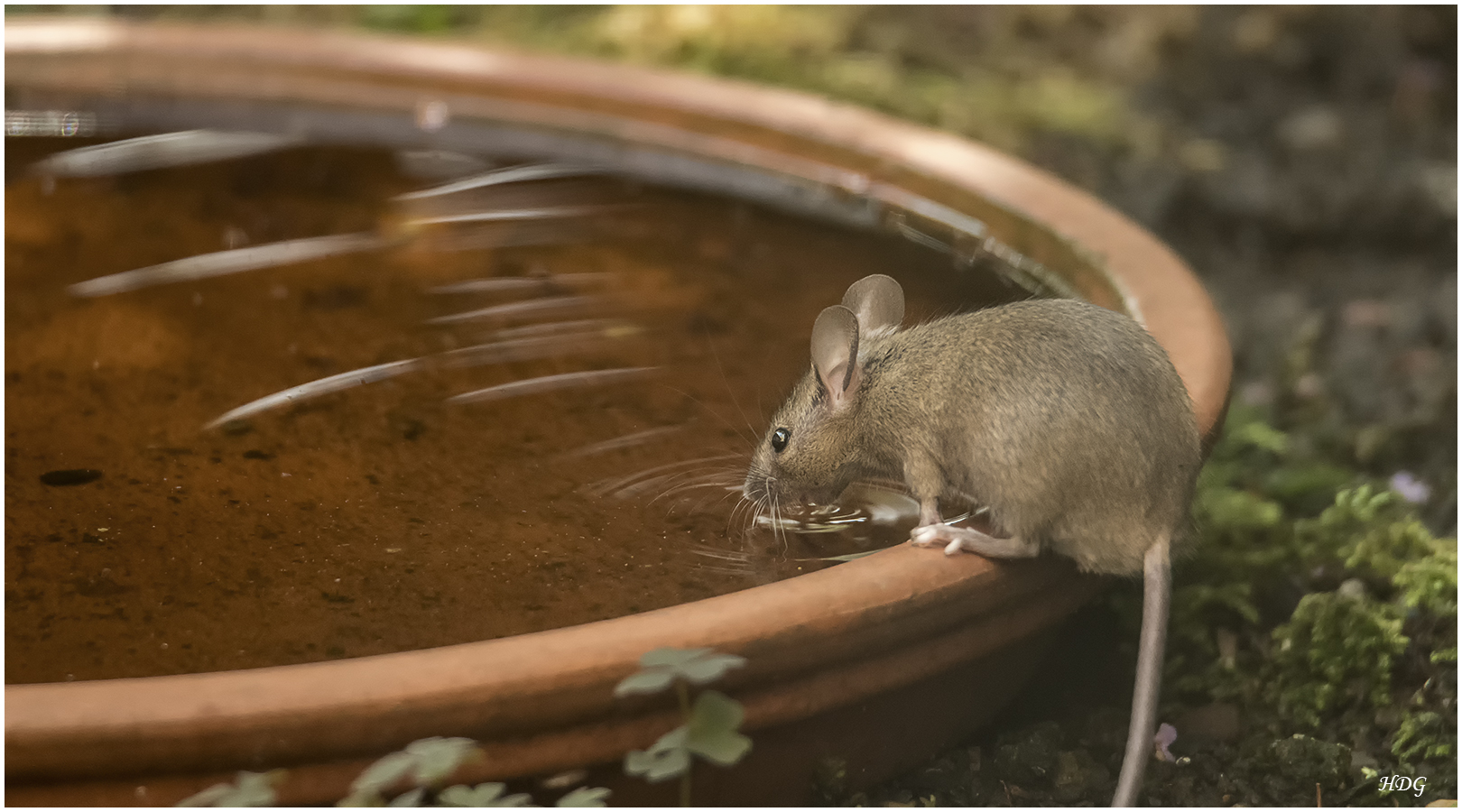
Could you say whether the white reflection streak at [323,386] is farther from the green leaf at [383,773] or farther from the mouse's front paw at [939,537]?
the mouse's front paw at [939,537]

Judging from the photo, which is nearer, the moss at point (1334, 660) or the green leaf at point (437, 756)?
the green leaf at point (437, 756)

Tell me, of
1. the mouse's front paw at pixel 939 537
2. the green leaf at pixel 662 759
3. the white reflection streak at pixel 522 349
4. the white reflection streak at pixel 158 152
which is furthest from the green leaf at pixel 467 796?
the white reflection streak at pixel 158 152

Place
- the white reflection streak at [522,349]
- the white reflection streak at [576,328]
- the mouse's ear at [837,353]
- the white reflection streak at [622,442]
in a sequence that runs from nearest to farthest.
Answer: the mouse's ear at [837,353] → the white reflection streak at [622,442] → the white reflection streak at [522,349] → the white reflection streak at [576,328]

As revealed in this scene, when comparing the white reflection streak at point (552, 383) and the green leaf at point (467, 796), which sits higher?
the white reflection streak at point (552, 383)

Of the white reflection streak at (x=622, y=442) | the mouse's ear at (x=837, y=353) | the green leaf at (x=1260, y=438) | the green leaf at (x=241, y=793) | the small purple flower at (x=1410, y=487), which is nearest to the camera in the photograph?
the green leaf at (x=241, y=793)

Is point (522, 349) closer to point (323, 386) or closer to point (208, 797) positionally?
point (323, 386)

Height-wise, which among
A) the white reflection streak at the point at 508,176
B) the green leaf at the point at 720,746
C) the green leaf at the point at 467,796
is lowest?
the green leaf at the point at 467,796

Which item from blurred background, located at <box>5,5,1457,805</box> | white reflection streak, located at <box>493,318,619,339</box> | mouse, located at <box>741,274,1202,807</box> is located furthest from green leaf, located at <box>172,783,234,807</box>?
white reflection streak, located at <box>493,318,619,339</box>
